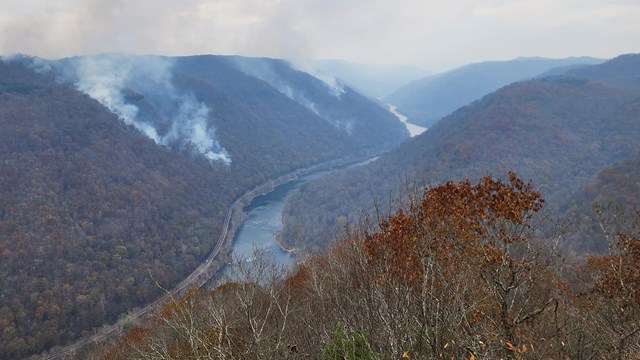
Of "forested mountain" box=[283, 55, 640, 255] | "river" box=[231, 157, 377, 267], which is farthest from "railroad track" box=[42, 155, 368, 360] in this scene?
"forested mountain" box=[283, 55, 640, 255]

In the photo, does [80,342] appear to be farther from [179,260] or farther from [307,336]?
[307,336]

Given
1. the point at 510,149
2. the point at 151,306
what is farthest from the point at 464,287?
the point at 510,149

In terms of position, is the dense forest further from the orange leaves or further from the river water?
the river water

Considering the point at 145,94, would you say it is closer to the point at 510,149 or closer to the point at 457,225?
the point at 510,149

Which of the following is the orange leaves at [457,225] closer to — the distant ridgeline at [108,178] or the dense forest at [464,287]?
the dense forest at [464,287]

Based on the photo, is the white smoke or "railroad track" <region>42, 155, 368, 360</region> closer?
"railroad track" <region>42, 155, 368, 360</region>
